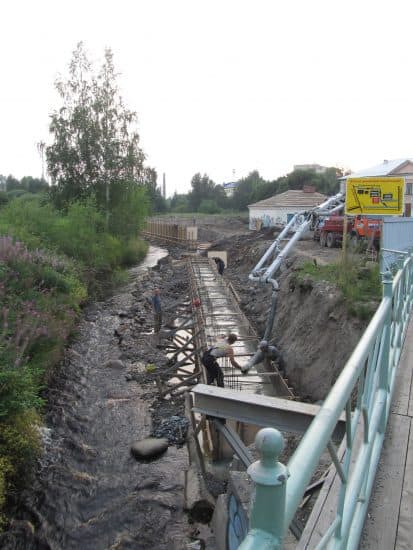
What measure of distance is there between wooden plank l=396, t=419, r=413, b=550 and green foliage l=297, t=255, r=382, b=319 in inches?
296

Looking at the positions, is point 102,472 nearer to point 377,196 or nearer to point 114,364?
point 114,364

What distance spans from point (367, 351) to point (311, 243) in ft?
89.6

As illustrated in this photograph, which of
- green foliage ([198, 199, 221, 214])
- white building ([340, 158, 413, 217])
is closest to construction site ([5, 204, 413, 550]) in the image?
white building ([340, 158, 413, 217])

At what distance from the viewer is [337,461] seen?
190 cm

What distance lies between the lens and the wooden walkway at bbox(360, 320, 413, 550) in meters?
2.54

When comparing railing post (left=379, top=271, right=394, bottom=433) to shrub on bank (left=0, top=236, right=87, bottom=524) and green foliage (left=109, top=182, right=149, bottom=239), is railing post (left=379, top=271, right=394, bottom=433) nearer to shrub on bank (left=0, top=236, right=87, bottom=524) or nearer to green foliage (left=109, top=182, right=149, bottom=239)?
shrub on bank (left=0, top=236, right=87, bottom=524)

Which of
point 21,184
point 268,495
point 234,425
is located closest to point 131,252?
point 234,425

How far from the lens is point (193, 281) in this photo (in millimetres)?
24797

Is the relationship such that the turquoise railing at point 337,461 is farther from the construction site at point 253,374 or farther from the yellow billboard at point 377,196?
the yellow billboard at point 377,196

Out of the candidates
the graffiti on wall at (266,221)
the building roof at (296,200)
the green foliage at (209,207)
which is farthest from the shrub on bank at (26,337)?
the green foliage at (209,207)

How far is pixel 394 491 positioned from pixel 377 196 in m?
10.6

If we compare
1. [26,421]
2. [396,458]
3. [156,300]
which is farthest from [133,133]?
[396,458]

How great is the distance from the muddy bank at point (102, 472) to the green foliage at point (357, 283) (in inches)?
187

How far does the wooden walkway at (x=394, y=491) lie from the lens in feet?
8.35
